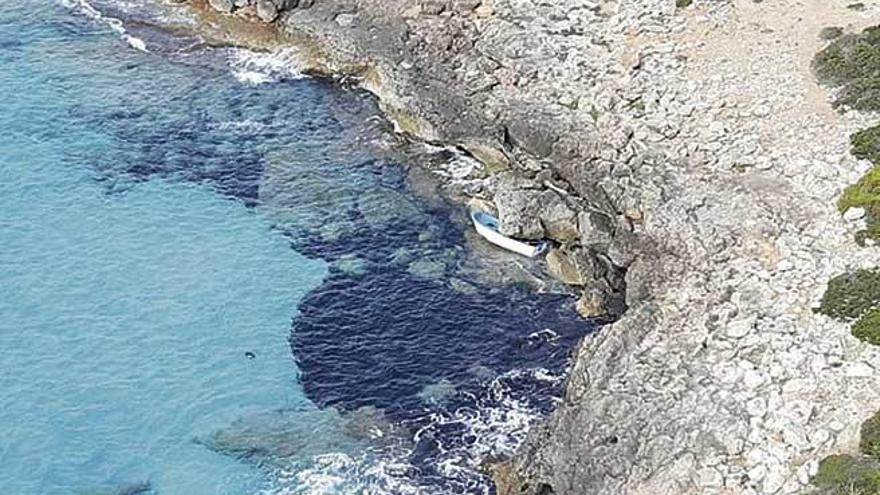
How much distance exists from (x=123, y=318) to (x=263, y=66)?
74.1 ft

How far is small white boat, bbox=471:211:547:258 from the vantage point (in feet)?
175

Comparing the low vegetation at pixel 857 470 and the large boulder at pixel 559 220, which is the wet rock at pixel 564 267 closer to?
the large boulder at pixel 559 220

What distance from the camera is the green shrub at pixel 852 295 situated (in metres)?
40.7

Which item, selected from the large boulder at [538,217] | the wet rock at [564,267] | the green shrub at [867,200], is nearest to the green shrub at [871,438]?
the green shrub at [867,200]

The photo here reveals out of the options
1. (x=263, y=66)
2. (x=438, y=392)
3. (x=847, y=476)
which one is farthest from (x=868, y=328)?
(x=263, y=66)

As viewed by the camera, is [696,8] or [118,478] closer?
[118,478]

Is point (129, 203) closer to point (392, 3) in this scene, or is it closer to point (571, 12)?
point (392, 3)

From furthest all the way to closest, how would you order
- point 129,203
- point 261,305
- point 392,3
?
point 392,3, point 129,203, point 261,305

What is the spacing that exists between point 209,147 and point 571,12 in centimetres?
1951

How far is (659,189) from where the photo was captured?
164 ft

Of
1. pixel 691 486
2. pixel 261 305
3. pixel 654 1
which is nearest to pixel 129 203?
pixel 261 305

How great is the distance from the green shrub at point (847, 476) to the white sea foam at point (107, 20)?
4866 centimetres

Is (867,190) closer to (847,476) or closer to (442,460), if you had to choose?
(847,476)

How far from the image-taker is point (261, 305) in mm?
51562
